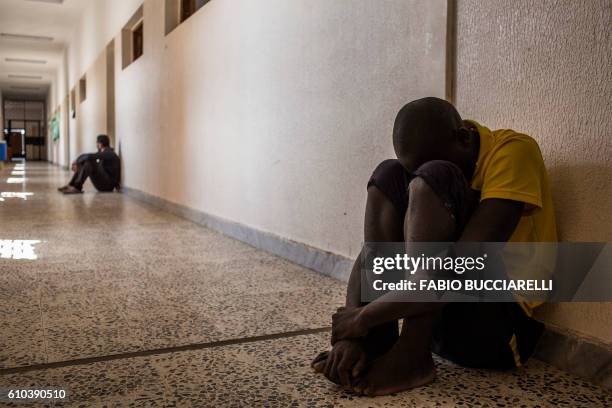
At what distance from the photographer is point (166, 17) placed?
541cm

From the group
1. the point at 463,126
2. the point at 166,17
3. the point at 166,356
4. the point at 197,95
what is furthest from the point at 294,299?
the point at 166,17

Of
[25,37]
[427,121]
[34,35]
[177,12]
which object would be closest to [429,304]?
[427,121]

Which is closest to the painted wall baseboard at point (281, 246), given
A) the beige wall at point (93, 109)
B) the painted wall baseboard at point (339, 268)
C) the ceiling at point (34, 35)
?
the painted wall baseboard at point (339, 268)

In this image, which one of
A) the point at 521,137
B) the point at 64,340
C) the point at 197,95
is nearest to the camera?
the point at 521,137

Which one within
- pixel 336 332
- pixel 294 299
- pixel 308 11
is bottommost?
pixel 294 299

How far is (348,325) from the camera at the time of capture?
49.3 inches

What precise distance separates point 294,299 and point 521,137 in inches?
43.6

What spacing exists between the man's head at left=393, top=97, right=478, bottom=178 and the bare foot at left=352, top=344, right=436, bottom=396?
457mm

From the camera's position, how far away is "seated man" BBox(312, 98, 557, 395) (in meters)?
1.24

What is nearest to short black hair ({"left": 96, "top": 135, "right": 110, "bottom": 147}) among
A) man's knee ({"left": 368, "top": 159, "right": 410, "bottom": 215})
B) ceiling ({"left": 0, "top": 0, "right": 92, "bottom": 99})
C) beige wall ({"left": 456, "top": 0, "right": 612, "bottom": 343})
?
ceiling ({"left": 0, "top": 0, "right": 92, "bottom": 99})

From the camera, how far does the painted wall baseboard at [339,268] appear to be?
53.6 inches

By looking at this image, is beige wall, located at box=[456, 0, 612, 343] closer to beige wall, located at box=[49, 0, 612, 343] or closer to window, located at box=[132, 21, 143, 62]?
beige wall, located at box=[49, 0, 612, 343]

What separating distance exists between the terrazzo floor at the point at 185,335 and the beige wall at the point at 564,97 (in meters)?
0.37

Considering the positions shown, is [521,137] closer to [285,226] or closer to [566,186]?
[566,186]
